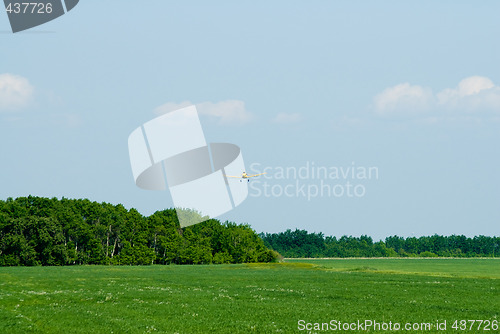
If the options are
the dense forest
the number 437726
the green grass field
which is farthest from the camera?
the dense forest

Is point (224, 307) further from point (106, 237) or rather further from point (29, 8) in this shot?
point (106, 237)

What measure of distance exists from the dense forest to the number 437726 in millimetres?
89882

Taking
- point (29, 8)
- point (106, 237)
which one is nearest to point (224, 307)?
point (29, 8)

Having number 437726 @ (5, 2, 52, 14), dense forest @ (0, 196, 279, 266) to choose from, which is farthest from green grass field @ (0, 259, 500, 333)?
dense forest @ (0, 196, 279, 266)

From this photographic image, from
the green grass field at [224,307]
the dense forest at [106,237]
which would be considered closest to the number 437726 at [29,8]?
the green grass field at [224,307]

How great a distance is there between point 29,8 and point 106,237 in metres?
110

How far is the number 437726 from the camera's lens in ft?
106

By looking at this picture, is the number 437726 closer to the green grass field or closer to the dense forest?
the green grass field

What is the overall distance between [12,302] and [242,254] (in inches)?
4505

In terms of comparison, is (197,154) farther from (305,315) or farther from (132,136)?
(305,315)

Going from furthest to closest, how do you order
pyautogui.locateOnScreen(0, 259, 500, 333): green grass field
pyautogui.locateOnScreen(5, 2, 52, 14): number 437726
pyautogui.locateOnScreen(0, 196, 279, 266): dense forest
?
pyautogui.locateOnScreen(0, 196, 279, 266): dense forest, pyautogui.locateOnScreen(5, 2, 52, 14): number 437726, pyautogui.locateOnScreen(0, 259, 500, 333): green grass field

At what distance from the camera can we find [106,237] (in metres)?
139

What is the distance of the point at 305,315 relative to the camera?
34594 millimetres

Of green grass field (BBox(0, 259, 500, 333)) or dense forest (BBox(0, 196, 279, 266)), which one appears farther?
dense forest (BBox(0, 196, 279, 266))
